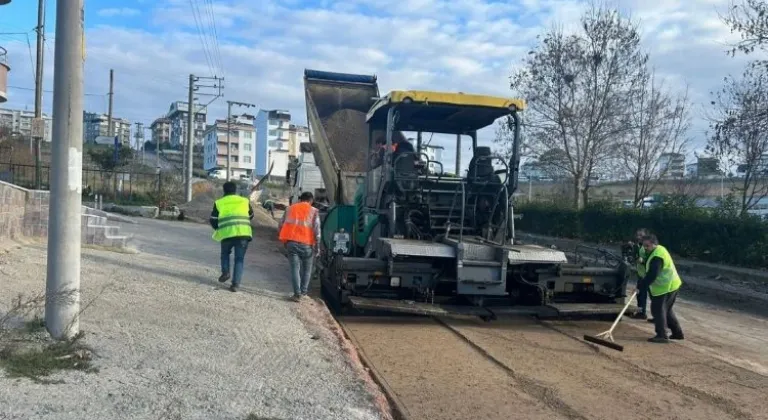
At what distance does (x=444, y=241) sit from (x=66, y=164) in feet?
16.1

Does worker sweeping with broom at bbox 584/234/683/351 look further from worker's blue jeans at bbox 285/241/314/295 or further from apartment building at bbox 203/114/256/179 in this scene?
apartment building at bbox 203/114/256/179

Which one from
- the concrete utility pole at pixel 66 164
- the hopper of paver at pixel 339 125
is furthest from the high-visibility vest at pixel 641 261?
the concrete utility pole at pixel 66 164

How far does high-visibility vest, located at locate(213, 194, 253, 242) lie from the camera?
9.38 metres

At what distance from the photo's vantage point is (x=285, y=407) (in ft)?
16.0

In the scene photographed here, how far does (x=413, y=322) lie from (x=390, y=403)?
3.85 m

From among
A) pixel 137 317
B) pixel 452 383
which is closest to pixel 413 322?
pixel 452 383

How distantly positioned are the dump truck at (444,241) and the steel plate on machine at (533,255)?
0.04 feet

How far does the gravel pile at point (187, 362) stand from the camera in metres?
4.54

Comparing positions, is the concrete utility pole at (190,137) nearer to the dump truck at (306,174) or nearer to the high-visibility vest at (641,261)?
the dump truck at (306,174)

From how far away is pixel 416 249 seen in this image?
8703 mm

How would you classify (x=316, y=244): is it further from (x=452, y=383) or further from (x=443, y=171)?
(x=452, y=383)

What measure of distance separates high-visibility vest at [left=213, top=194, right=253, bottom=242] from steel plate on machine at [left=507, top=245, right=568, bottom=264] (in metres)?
3.50

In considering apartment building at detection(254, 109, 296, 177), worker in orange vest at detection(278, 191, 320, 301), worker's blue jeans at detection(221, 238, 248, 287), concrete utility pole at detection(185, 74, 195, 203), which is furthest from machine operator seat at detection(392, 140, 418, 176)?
apartment building at detection(254, 109, 296, 177)

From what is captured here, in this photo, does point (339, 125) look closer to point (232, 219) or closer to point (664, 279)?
point (232, 219)
